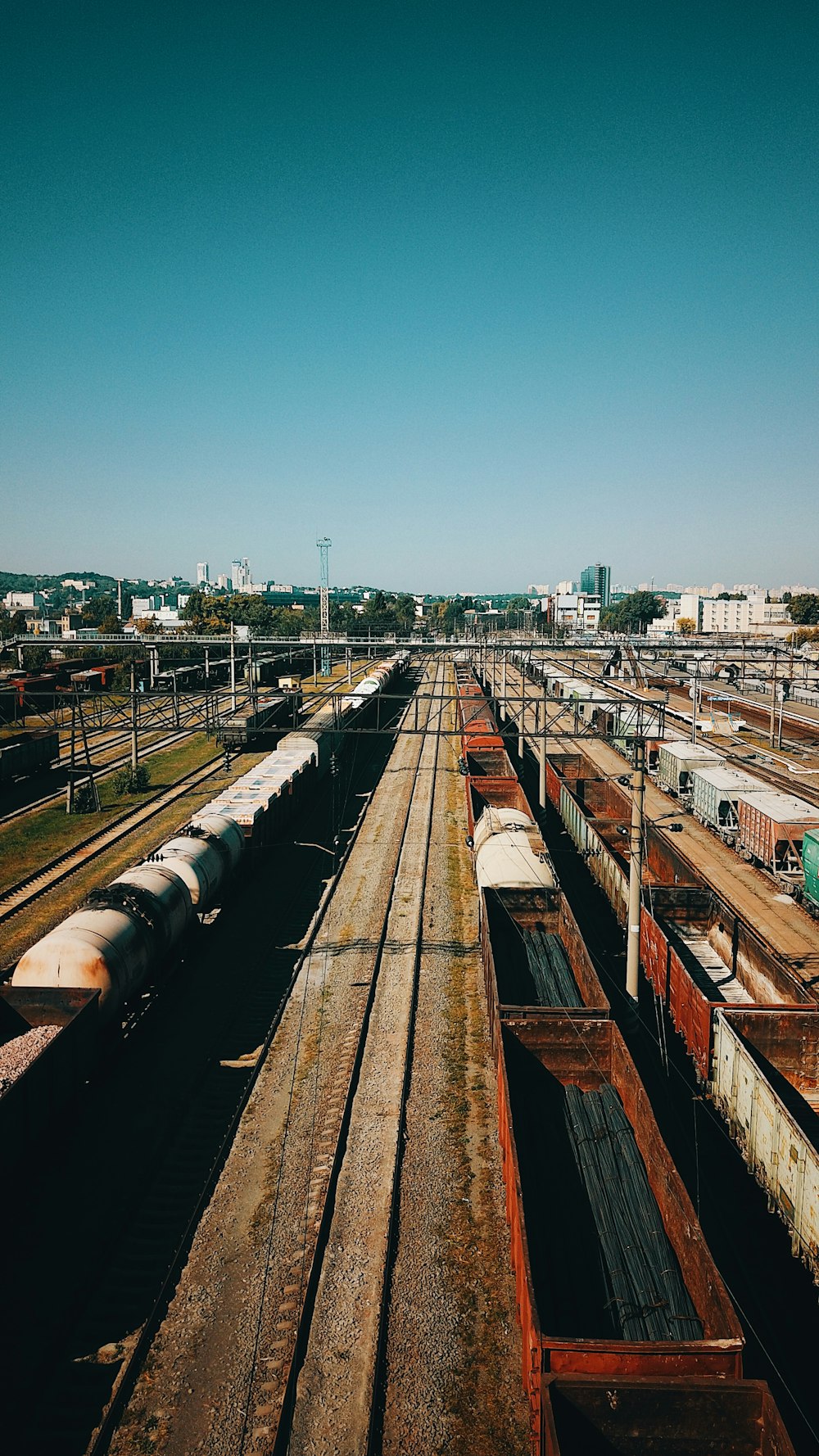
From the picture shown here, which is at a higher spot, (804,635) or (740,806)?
(804,635)

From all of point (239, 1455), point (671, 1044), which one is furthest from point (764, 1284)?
point (239, 1455)

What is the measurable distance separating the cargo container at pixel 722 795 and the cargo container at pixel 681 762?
2377mm

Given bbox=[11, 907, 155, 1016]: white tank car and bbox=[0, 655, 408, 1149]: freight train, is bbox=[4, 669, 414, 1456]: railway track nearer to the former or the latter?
bbox=[0, 655, 408, 1149]: freight train

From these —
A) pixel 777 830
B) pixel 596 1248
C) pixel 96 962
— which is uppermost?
pixel 96 962

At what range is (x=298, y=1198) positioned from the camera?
11.6m

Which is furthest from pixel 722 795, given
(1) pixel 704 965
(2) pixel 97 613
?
(2) pixel 97 613

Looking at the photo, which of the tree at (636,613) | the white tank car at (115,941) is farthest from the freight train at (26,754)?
the tree at (636,613)

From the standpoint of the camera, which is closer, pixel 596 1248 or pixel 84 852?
pixel 596 1248

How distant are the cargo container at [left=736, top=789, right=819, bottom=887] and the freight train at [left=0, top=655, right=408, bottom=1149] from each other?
17825mm

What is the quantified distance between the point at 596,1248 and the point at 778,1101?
11.0ft

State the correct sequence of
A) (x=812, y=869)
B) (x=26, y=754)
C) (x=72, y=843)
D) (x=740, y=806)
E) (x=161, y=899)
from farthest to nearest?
(x=26, y=754) < (x=72, y=843) < (x=740, y=806) < (x=812, y=869) < (x=161, y=899)

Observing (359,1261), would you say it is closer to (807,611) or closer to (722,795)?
(722,795)

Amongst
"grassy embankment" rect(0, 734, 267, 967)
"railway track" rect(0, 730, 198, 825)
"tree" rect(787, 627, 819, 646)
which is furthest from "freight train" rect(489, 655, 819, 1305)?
"tree" rect(787, 627, 819, 646)

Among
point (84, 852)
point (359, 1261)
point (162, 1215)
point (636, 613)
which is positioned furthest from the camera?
point (636, 613)
